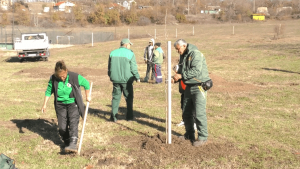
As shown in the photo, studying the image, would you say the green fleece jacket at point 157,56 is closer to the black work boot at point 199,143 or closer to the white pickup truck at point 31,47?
the black work boot at point 199,143

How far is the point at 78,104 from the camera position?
672 centimetres

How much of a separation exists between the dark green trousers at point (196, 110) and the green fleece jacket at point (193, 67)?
0.59ft

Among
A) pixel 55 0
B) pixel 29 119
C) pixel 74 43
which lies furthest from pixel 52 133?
pixel 55 0

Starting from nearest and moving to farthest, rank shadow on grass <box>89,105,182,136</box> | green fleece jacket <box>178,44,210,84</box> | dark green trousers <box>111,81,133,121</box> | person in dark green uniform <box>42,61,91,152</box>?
person in dark green uniform <box>42,61,91,152</box>
green fleece jacket <box>178,44,210,84</box>
shadow on grass <box>89,105,182,136</box>
dark green trousers <box>111,81,133,121</box>

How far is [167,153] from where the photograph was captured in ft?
21.6

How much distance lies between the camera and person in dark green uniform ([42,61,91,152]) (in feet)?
21.5

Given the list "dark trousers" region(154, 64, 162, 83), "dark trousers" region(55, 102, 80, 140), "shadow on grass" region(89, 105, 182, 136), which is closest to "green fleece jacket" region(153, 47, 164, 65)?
"dark trousers" region(154, 64, 162, 83)

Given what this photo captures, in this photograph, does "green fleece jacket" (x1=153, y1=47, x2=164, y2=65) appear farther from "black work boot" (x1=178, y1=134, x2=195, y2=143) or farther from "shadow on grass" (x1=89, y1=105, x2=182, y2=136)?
"black work boot" (x1=178, y1=134, x2=195, y2=143)

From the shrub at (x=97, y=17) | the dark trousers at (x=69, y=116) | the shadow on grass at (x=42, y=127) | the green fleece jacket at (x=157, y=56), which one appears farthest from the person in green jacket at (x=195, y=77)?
the shrub at (x=97, y=17)

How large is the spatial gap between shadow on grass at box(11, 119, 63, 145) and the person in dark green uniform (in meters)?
0.80

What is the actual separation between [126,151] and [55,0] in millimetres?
77652

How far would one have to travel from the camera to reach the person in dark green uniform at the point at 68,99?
258 inches

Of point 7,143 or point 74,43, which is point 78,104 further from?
point 74,43

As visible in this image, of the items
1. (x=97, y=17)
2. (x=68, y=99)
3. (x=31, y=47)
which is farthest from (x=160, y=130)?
(x=97, y=17)
